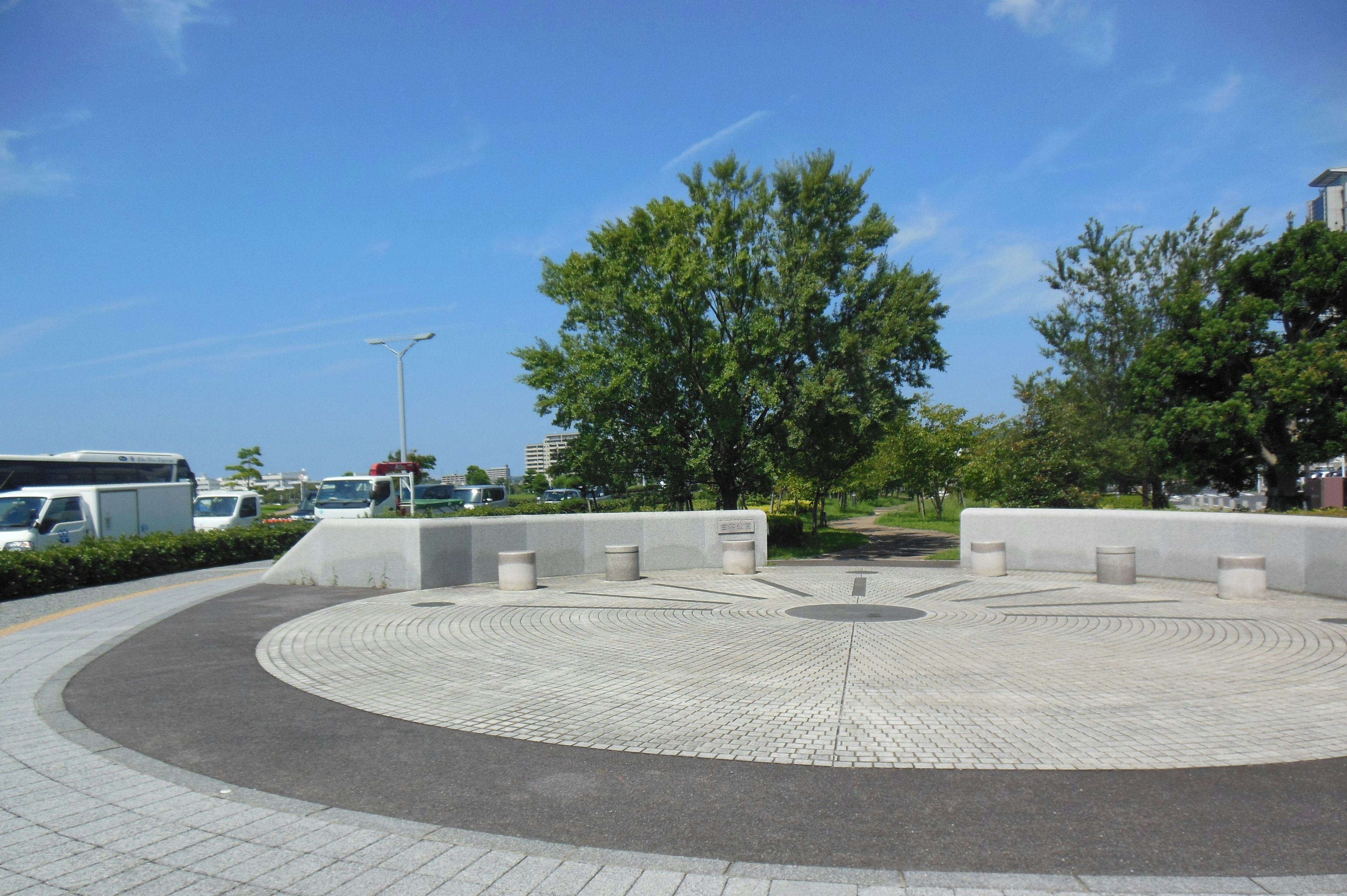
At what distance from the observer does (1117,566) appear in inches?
534

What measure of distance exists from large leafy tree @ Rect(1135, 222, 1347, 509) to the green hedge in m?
23.5

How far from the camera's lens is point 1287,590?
12.4 m

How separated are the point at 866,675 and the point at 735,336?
15.1 metres

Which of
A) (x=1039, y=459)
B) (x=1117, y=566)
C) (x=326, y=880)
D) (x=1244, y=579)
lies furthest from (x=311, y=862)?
(x=1039, y=459)

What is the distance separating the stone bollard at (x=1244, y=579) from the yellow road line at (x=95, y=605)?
51.8 ft

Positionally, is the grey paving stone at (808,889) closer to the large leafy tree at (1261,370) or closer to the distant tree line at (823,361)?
the distant tree line at (823,361)

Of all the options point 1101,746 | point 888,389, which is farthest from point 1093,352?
point 1101,746

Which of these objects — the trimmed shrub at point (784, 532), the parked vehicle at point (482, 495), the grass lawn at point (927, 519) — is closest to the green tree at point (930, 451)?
the grass lawn at point (927, 519)

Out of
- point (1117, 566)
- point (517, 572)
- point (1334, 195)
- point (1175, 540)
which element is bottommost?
point (1117, 566)

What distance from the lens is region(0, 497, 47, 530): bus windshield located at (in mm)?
18094

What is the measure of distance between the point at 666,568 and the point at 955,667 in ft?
29.2

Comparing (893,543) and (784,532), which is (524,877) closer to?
(784,532)

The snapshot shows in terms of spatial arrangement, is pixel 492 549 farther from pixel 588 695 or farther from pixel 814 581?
pixel 588 695

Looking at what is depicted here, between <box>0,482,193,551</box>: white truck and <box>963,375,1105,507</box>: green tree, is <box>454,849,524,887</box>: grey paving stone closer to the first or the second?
<box>0,482,193,551</box>: white truck
